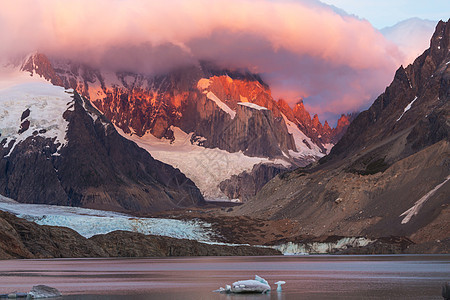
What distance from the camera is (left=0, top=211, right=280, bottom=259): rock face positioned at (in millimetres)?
147250

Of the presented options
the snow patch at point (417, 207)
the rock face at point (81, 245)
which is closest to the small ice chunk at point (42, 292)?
the rock face at point (81, 245)

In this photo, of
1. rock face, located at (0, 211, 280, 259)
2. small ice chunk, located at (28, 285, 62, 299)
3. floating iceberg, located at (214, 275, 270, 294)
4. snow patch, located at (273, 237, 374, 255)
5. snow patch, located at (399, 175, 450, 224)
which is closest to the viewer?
small ice chunk, located at (28, 285, 62, 299)

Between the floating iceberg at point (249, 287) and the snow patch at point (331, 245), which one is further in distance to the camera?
the snow patch at point (331, 245)

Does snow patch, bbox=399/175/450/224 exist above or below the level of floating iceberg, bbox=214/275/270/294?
above

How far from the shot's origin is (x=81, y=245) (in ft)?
552

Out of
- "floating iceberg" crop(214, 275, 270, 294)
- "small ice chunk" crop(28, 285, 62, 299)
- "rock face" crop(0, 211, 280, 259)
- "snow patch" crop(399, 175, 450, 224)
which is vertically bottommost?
"small ice chunk" crop(28, 285, 62, 299)

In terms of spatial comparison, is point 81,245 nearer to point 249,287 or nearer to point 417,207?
point 417,207

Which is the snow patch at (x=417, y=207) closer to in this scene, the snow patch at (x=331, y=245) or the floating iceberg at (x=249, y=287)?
the snow patch at (x=331, y=245)

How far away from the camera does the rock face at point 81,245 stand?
147250mm

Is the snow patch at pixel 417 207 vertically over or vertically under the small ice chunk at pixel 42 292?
over

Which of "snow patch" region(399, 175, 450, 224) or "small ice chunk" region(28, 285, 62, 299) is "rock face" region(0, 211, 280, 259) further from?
"small ice chunk" region(28, 285, 62, 299)

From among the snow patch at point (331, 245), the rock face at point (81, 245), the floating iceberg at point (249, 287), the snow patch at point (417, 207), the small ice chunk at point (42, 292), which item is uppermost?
the snow patch at point (417, 207)

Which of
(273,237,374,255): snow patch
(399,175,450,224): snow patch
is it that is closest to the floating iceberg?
(273,237,374,255): snow patch

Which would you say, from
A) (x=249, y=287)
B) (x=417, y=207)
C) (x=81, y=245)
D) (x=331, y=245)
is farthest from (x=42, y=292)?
(x=417, y=207)
